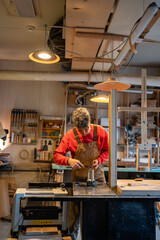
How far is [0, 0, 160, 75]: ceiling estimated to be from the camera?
266 centimetres

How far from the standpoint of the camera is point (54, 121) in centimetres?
577

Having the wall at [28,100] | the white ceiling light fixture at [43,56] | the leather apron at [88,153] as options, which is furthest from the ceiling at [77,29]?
the leather apron at [88,153]

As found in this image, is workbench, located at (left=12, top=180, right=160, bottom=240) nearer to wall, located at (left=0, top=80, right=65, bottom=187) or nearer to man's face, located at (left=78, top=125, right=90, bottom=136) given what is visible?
man's face, located at (left=78, top=125, right=90, bottom=136)

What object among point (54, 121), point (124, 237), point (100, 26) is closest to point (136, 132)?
point (54, 121)

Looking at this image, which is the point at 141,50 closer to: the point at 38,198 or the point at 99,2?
the point at 99,2

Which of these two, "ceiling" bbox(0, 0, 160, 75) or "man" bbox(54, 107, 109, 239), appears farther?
"ceiling" bbox(0, 0, 160, 75)

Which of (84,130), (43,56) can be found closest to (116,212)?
(84,130)

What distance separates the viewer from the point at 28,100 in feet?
19.2

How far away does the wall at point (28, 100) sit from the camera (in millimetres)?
5680

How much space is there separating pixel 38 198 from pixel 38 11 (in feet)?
10.4

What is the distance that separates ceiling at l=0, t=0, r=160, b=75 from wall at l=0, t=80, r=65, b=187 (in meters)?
0.66

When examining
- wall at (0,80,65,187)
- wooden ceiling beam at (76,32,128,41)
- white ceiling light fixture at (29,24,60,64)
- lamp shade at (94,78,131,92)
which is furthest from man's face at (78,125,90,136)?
wall at (0,80,65,187)

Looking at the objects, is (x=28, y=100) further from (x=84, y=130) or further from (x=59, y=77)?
(x=84, y=130)

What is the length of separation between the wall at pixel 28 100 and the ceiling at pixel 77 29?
66 cm
